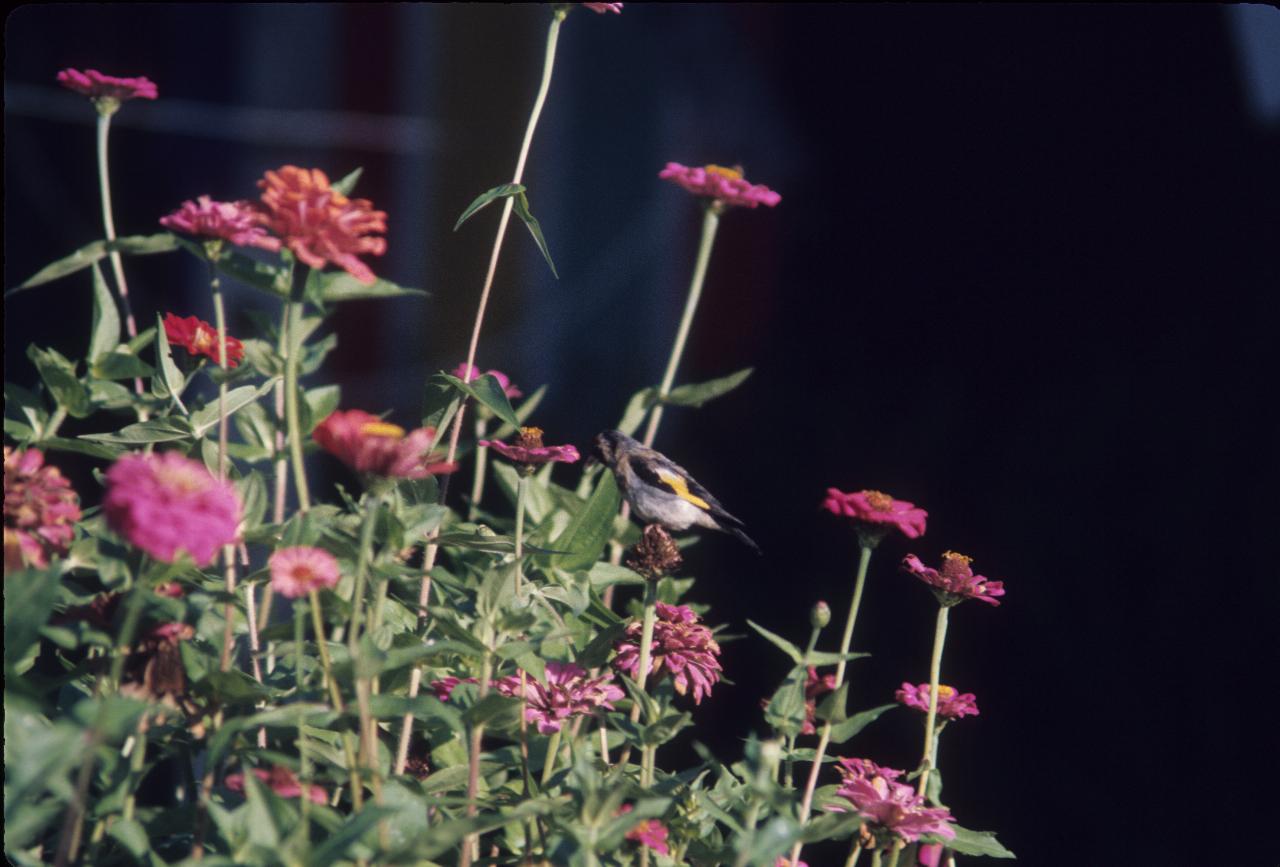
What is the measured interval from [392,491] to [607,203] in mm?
3588

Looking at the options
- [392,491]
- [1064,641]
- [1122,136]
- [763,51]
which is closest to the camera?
[392,491]

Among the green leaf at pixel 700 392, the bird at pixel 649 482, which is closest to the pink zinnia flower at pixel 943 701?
the bird at pixel 649 482

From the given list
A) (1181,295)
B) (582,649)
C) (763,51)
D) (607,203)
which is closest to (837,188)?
(763,51)

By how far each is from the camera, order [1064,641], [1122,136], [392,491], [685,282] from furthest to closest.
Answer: [685,282]
[1122,136]
[1064,641]
[392,491]

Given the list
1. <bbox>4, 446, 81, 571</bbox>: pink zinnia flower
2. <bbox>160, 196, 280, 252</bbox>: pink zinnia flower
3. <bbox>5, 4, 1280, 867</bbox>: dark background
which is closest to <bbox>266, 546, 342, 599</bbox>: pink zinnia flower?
<bbox>4, 446, 81, 571</bbox>: pink zinnia flower

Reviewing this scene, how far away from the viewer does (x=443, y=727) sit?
91 cm

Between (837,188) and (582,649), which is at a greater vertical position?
(837,188)

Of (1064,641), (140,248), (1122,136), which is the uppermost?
(1122,136)

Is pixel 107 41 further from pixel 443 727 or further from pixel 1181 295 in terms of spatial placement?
pixel 443 727

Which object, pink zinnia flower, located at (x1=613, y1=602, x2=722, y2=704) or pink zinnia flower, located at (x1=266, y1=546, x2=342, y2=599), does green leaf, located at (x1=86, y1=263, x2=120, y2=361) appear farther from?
pink zinnia flower, located at (x1=613, y1=602, x2=722, y2=704)

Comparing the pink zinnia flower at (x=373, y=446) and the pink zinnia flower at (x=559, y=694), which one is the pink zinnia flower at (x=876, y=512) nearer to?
the pink zinnia flower at (x=559, y=694)

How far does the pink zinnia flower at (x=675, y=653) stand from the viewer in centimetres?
96

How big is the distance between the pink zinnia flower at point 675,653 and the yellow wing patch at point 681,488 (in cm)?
21

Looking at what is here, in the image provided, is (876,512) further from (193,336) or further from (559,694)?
(193,336)
